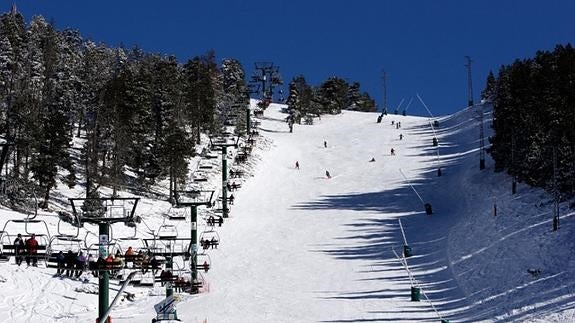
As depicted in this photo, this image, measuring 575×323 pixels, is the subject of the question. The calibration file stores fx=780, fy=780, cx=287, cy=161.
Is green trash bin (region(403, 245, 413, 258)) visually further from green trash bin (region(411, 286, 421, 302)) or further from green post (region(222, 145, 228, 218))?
green post (region(222, 145, 228, 218))

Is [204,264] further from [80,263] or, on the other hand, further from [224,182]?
[224,182]

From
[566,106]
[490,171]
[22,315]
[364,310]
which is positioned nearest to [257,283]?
[364,310]

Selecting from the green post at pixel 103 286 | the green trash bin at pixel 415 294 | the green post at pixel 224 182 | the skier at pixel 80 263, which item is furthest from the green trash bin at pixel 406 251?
the green post at pixel 103 286

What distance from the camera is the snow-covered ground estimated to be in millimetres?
28781

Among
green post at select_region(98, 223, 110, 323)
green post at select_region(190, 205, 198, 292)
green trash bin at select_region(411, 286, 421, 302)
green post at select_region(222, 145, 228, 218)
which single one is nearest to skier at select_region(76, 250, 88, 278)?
green post at select_region(98, 223, 110, 323)

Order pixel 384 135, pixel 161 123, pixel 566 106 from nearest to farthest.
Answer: pixel 566 106
pixel 161 123
pixel 384 135

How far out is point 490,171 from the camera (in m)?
59.8

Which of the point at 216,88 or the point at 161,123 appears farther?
the point at 216,88

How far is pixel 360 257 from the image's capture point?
3966 cm

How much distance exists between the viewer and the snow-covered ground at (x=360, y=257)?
2878 cm

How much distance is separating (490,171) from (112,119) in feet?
101

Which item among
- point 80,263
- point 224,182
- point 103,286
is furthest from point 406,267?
point 224,182

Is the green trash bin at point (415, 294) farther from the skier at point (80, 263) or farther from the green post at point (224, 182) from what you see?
the green post at point (224, 182)

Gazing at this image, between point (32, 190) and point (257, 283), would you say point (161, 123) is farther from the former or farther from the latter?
point (257, 283)
